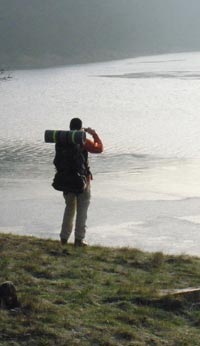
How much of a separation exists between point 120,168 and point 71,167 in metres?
13.7

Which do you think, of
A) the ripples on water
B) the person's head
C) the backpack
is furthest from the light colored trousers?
the ripples on water

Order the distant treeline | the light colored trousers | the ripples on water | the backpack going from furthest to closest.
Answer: the distant treeline, the ripples on water, the light colored trousers, the backpack

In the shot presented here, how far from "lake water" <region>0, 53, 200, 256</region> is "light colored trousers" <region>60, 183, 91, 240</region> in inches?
101

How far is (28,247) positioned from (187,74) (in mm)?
68331

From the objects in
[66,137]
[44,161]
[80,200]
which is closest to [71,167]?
[66,137]

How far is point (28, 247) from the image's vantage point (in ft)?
29.0

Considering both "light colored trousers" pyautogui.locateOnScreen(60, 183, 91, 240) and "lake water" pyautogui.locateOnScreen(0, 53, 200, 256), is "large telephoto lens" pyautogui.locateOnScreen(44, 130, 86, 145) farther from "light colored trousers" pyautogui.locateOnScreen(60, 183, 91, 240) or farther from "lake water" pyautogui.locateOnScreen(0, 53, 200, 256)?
"lake water" pyautogui.locateOnScreen(0, 53, 200, 256)

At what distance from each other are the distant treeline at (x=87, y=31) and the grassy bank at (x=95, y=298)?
99.1m

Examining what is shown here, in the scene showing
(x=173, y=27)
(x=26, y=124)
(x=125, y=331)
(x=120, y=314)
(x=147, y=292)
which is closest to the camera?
(x=125, y=331)

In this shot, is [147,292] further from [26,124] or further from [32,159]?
[26,124]

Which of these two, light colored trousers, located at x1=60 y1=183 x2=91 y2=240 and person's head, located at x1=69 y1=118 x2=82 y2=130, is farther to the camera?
light colored trousers, located at x1=60 y1=183 x2=91 y2=240

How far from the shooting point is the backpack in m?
8.76

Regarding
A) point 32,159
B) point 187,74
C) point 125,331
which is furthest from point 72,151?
point 187,74

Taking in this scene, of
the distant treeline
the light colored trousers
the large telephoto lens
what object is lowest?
the light colored trousers
